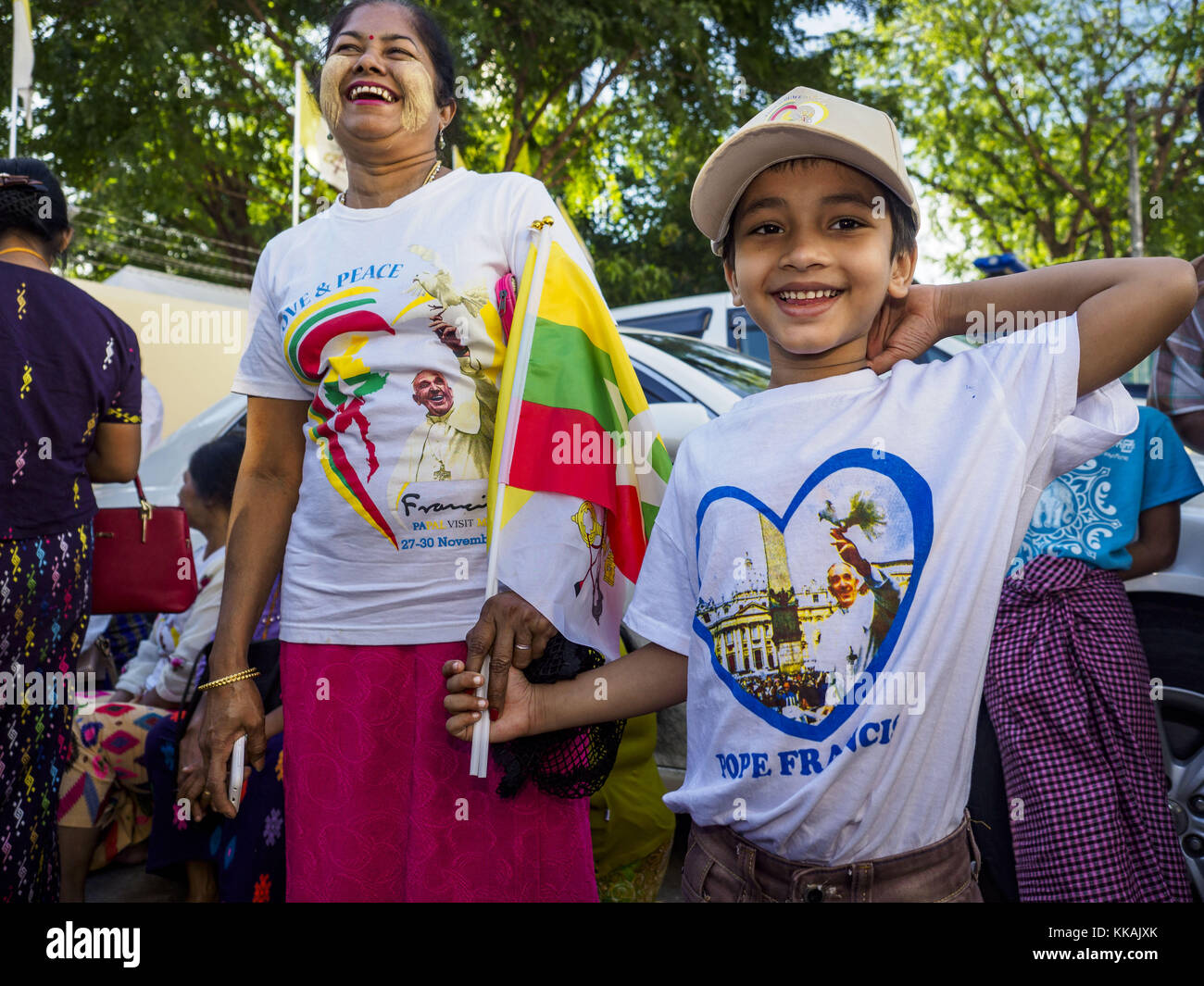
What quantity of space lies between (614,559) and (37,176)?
2137 mm

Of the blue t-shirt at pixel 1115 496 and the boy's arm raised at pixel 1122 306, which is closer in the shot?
the boy's arm raised at pixel 1122 306

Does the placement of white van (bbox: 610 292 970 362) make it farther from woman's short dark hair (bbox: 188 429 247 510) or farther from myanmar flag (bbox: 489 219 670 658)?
myanmar flag (bbox: 489 219 670 658)

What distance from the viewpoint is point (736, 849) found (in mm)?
1557

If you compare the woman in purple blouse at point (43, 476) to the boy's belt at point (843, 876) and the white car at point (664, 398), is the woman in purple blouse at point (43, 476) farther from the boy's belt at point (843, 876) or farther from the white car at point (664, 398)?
the boy's belt at point (843, 876)

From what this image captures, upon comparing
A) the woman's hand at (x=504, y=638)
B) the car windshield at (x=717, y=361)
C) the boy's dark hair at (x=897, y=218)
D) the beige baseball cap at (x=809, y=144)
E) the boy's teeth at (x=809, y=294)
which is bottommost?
the woman's hand at (x=504, y=638)

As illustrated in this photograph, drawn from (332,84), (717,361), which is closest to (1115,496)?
(717,361)

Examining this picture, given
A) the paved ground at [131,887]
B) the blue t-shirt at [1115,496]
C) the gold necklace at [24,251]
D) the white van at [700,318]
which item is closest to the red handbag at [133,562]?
the gold necklace at [24,251]

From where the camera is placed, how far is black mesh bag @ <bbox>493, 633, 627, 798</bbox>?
5.66 feet

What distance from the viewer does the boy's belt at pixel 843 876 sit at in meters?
1.47

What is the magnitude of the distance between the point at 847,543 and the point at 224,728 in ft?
3.80

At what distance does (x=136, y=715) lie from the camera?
12.5ft

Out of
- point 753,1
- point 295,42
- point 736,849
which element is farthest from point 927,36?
point 736,849

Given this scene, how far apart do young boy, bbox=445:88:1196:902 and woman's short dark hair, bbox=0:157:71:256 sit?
1.96 metres
